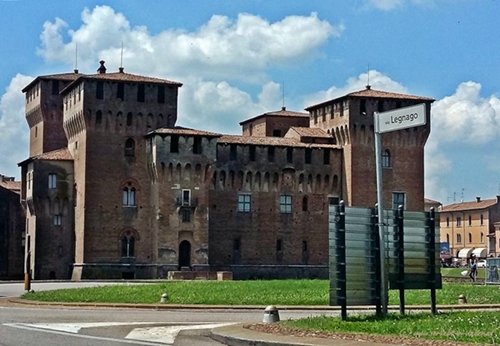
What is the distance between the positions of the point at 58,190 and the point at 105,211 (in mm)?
4855

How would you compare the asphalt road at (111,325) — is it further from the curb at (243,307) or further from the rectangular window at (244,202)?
the rectangular window at (244,202)

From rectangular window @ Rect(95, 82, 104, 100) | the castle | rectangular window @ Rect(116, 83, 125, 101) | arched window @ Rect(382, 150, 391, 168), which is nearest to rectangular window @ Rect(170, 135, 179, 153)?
the castle

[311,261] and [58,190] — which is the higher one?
[58,190]

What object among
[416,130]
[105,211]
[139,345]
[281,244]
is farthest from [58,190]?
[139,345]

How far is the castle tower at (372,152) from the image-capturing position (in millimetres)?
74750

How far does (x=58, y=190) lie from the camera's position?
71.4m

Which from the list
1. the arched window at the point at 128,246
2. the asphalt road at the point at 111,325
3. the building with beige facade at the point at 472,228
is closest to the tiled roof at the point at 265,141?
the arched window at the point at 128,246

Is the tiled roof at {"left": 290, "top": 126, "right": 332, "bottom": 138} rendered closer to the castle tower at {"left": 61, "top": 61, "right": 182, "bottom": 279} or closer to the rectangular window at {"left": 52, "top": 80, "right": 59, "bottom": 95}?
the castle tower at {"left": 61, "top": 61, "right": 182, "bottom": 279}

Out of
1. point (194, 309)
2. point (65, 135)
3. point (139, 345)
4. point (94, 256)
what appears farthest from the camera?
point (65, 135)

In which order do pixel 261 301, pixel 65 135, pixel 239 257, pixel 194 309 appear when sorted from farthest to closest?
pixel 65 135
pixel 239 257
pixel 261 301
pixel 194 309

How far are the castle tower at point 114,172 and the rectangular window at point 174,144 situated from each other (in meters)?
2.10

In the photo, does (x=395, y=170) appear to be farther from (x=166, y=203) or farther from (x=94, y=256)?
(x=94, y=256)

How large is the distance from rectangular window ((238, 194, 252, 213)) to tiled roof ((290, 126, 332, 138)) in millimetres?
7590

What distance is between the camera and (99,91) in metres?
70.1
